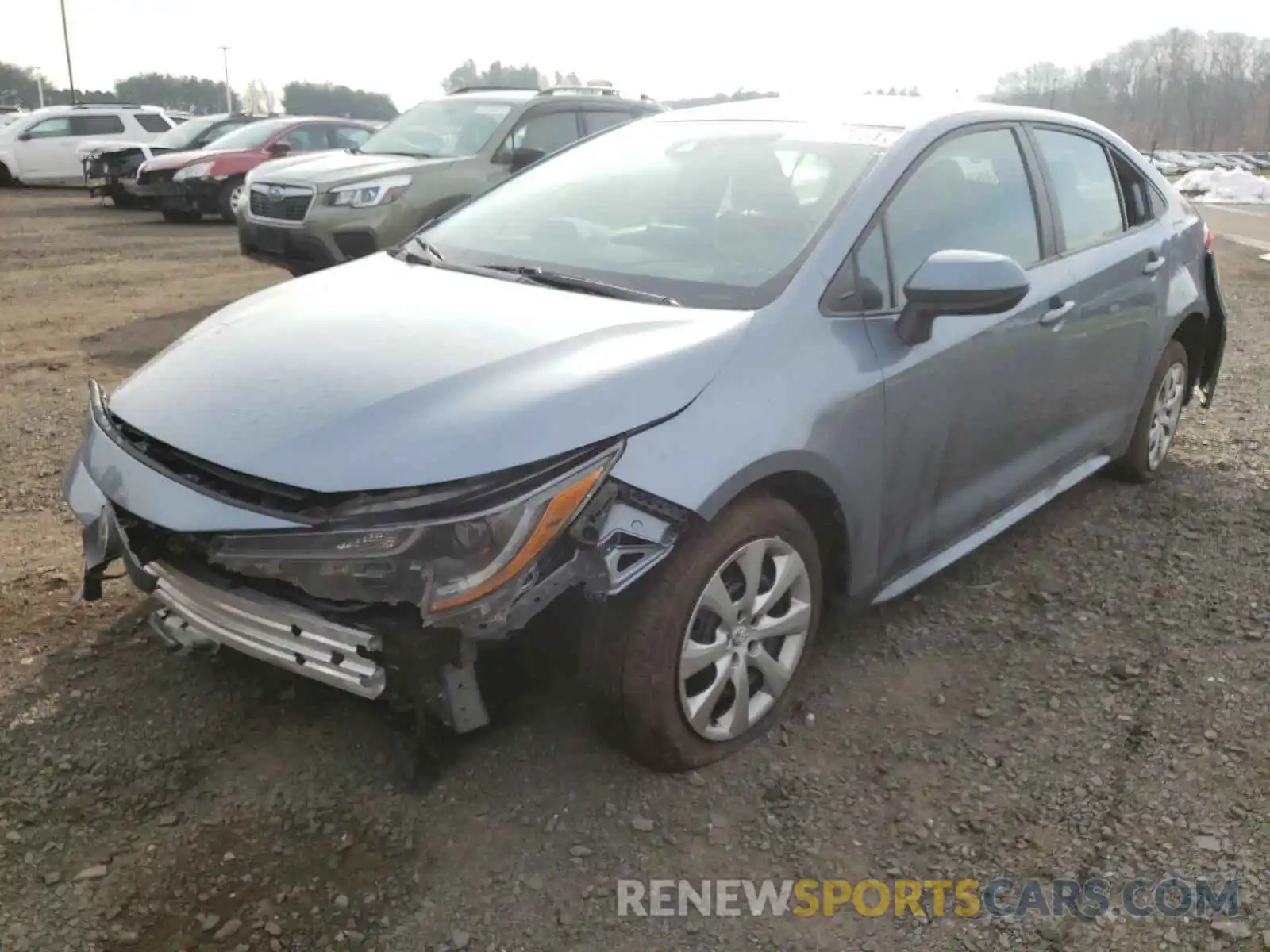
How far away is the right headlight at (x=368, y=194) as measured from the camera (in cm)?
783

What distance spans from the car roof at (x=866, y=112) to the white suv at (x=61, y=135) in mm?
19864

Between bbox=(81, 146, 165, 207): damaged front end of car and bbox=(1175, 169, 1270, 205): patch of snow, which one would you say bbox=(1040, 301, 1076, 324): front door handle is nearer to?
bbox=(81, 146, 165, 207): damaged front end of car

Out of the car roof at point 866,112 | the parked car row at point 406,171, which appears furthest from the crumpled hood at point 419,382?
A: the parked car row at point 406,171

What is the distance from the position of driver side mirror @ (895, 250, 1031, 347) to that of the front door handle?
0.65 m

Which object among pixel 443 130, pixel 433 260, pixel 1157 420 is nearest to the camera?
pixel 433 260

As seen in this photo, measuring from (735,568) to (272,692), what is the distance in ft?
4.39

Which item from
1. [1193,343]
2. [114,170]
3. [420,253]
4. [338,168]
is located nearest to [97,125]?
[114,170]

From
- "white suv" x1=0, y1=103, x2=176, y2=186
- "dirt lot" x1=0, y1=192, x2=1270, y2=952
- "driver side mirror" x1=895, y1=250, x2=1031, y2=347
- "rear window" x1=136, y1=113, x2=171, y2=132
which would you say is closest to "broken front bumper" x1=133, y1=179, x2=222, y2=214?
"white suv" x1=0, y1=103, x2=176, y2=186

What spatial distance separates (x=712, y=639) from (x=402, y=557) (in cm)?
81

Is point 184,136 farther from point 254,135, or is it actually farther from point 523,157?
point 523,157

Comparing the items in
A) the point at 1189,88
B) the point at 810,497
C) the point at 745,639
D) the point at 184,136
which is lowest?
the point at 745,639

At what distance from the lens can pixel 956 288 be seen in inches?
109

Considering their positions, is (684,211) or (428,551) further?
(684,211)

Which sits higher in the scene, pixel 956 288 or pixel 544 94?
pixel 544 94
